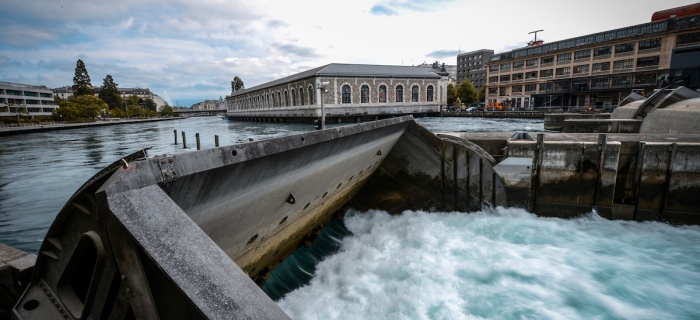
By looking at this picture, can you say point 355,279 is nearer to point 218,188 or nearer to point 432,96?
point 218,188

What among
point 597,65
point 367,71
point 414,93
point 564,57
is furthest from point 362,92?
point 597,65

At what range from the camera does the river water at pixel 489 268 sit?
4742 mm

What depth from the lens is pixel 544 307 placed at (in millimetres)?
4758

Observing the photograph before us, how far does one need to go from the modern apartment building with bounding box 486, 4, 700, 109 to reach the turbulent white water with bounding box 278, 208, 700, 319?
4579cm

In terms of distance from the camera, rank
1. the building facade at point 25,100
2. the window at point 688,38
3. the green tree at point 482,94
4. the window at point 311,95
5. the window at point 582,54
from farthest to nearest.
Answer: the green tree at point 482,94 < the building facade at point 25,100 < the window at point 582,54 < the window at point 311,95 < the window at point 688,38

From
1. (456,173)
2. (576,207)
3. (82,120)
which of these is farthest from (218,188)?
(82,120)

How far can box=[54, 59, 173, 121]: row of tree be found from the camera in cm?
7081

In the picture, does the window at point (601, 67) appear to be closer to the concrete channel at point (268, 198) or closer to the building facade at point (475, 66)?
the building facade at point (475, 66)

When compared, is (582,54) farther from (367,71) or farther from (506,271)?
(506,271)

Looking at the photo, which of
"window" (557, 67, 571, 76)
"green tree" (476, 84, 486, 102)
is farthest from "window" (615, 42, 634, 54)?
"green tree" (476, 84, 486, 102)

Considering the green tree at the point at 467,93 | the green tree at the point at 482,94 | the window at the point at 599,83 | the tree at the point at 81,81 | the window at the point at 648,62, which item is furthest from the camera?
the tree at the point at 81,81

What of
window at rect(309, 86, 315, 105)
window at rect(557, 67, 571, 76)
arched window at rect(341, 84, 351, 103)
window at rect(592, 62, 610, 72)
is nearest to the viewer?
window at rect(592, 62, 610, 72)

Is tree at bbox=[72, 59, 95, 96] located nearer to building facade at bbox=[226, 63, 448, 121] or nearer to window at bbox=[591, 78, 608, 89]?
building facade at bbox=[226, 63, 448, 121]

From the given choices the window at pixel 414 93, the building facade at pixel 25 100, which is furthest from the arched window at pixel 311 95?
the building facade at pixel 25 100
